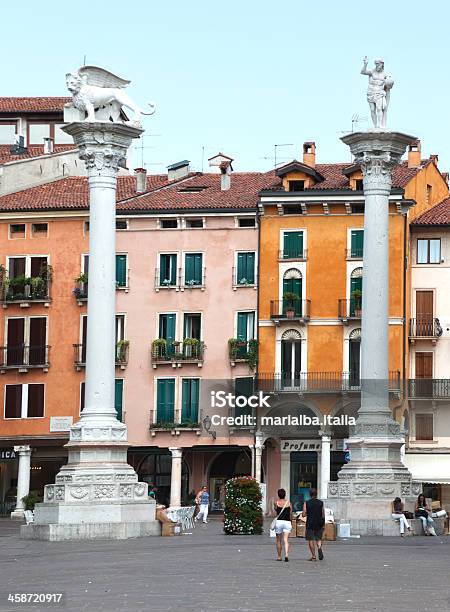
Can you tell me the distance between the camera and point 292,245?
83.8 metres

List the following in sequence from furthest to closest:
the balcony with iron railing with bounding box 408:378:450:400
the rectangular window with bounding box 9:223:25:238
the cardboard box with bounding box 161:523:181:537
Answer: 1. the rectangular window with bounding box 9:223:25:238
2. the balcony with iron railing with bounding box 408:378:450:400
3. the cardboard box with bounding box 161:523:181:537

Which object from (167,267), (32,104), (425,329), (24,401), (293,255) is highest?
(32,104)

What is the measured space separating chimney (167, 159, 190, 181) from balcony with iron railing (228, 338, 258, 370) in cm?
1233

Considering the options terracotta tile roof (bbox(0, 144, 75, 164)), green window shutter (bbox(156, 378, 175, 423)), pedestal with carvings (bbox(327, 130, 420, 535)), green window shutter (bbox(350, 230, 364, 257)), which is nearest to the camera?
pedestal with carvings (bbox(327, 130, 420, 535))

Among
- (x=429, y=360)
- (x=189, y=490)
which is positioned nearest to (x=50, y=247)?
(x=189, y=490)

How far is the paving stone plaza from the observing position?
2641 cm

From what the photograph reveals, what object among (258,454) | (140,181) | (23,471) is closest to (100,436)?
(258,454)

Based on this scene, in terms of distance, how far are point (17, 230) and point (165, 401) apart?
35.7 feet

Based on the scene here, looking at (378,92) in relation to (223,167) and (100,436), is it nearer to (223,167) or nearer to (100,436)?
(100,436)

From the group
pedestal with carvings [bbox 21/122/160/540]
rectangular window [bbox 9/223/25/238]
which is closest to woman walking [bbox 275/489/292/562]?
pedestal with carvings [bbox 21/122/160/540]

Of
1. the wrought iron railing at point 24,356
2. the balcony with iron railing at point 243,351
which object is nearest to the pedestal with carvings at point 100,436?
the balcony with iron railing at point 243,351

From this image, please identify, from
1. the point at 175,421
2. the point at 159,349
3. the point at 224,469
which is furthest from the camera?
the point at 224,469

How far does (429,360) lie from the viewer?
8219 centimetres

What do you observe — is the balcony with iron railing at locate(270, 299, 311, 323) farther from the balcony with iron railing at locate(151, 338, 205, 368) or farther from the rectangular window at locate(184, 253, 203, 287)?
the rectangular window at locate(184, 253, 203, 287)
